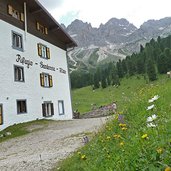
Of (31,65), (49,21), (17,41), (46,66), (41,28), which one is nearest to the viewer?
(17,41)

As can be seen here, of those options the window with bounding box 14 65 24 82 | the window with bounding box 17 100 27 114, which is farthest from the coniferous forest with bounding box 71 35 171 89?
the window with bounding box 17 100 27 114

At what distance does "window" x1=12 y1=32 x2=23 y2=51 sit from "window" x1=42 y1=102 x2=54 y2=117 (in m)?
6.24

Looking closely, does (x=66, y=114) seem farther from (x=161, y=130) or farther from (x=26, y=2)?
(x=161, y=130)

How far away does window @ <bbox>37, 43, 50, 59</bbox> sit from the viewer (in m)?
29.8

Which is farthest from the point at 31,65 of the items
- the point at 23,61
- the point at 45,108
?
the point at 45,108

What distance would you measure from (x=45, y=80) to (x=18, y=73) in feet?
17.3

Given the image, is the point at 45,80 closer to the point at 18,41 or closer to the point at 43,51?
the point at 43,51

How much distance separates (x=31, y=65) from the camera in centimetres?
2795

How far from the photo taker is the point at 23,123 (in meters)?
24.7

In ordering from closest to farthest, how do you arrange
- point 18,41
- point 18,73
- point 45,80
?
point 18,73
point 18,41
point 45,80

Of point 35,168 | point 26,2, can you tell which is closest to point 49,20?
point 26,2

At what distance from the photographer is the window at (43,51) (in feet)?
97.6

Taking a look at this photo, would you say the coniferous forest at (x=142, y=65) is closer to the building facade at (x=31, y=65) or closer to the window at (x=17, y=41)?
the building facade at (x=31, y=65)

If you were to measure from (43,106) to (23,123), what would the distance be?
4.74 meters
